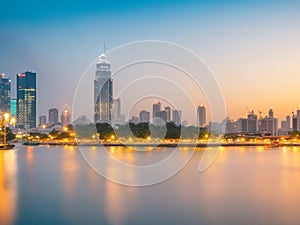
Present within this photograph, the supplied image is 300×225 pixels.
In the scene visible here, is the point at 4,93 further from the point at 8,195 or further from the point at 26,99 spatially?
the point at 8,195

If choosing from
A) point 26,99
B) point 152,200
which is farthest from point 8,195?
point 26,99

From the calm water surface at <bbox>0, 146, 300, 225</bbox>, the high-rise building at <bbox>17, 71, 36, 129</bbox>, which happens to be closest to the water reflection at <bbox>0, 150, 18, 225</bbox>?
the calm water surface at <bbox>0, 146, 300, 225</bbox>

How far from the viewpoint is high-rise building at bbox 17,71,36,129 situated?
10819 cm

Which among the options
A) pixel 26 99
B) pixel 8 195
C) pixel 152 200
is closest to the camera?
pixel 152 200

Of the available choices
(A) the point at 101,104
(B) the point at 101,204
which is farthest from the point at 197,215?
(A) the point at 101,104

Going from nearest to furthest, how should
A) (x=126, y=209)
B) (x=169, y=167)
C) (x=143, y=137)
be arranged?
(x=126, y=209) < (x=169, y=167) < (x=143, y=137)

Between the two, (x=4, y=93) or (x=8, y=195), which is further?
(x=4, y=93)

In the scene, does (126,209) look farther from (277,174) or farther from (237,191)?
(277,174)

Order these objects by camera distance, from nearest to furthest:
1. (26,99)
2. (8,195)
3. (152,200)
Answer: (152,200), (8,195), (26,99)

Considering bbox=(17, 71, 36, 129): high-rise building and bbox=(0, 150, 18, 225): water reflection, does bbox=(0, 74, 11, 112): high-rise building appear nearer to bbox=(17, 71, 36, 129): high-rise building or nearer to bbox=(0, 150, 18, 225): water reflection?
bbox=(17, 71, 36, 129): high-rise building

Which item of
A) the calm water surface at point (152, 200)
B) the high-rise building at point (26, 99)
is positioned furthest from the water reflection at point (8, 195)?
the high-rise building at point (26, 99)

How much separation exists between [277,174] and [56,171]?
30.2 feet

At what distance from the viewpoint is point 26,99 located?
111 m

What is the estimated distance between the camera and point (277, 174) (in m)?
16.3
